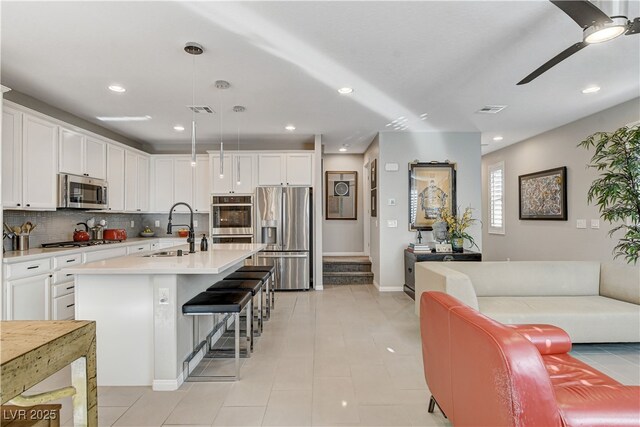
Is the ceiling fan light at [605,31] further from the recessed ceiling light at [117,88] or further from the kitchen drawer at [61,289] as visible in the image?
the kitchen drawer at [61,289]

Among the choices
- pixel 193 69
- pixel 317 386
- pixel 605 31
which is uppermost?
pixel 193 69

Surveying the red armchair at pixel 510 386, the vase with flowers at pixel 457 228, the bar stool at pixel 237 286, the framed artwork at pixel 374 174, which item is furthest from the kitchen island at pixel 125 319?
the framed artwork at pixel 374 174

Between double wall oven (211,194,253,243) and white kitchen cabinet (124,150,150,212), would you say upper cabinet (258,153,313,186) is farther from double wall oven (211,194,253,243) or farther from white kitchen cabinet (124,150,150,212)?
white kitchen cabinet (124,150,150,212)

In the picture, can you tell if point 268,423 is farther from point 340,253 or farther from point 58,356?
point 340,253

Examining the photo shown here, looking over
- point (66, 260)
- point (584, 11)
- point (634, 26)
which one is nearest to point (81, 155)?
point (66, 260)

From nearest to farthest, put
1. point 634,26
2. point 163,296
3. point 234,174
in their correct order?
point 634,26 → point 163,296 → point 234,174

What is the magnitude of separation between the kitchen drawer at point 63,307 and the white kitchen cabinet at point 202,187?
257cm

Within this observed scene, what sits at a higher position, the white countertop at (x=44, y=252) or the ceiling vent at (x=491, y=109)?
the ceiling vent at (x=491, y=109)

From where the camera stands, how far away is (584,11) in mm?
1776

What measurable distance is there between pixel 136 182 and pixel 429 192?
482cm

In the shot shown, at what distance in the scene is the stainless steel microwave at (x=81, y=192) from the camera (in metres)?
3.91

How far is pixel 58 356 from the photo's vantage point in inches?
45.3

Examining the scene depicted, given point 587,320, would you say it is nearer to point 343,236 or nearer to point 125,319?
point 125,319

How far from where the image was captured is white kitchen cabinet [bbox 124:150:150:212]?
5.32 meters
